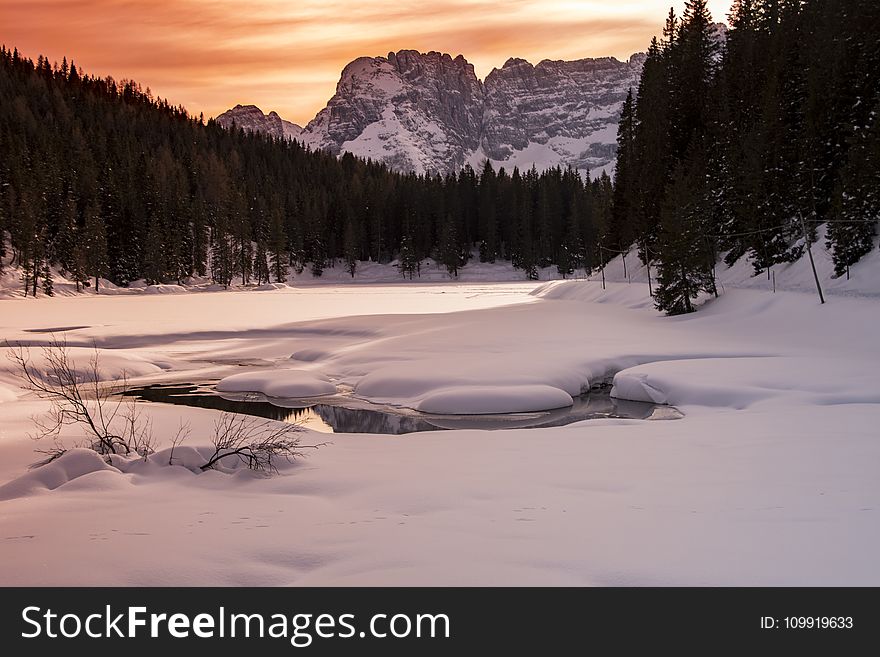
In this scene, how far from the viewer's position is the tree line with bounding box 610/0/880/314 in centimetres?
3409

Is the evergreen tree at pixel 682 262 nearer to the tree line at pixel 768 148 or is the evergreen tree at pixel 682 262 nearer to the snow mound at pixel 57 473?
the tree line at pixel 768 148

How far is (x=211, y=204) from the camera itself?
375 ft

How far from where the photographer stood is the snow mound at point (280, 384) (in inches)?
739

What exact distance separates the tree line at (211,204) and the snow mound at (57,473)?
6760 centimetres

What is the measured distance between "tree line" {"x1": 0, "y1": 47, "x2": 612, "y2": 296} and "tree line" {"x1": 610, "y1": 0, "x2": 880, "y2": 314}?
1899cm

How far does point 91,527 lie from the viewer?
6117mm

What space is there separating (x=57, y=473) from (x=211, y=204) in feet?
375

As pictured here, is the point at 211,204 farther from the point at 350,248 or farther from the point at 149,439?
the point at 149,439

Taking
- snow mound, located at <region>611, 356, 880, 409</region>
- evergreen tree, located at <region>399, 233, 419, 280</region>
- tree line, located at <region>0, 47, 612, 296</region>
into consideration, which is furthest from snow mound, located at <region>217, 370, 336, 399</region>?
evergreen tree, located at <region>399, 233, 419, 280</region>

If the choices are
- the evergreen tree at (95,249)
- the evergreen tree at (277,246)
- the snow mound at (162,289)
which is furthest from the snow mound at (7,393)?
the evergreen tree at (277,246)

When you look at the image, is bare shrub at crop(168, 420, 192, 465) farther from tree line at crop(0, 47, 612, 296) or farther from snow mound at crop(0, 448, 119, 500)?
tree line at crop(0, 47, 612, 296)
